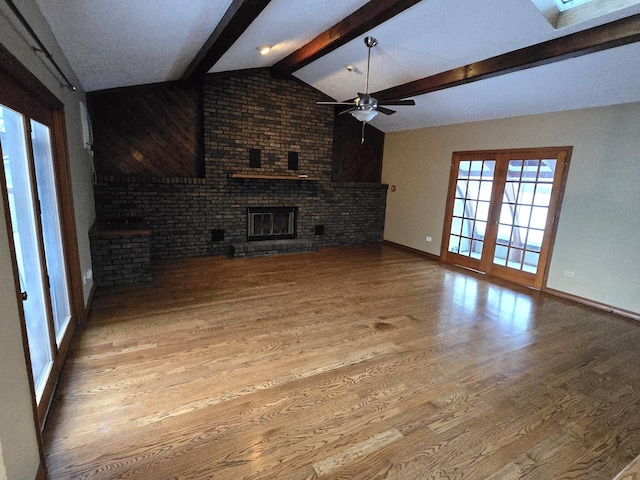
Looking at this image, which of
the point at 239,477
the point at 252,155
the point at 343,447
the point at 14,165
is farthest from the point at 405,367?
the point at 252,155

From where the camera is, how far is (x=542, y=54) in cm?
332

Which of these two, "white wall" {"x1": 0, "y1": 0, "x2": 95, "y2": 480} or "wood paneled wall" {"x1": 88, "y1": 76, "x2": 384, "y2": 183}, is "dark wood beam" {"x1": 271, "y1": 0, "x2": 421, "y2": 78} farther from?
"white wall" {"x1": 0, "y1": 0, "x2": 95, "y2": 480}

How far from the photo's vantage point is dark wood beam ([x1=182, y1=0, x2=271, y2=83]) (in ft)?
9.21

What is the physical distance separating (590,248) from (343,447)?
4.19 metres

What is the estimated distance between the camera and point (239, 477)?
160 cm

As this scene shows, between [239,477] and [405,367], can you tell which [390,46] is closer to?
[405,367]

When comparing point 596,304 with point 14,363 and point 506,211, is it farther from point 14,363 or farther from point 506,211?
point 14,363

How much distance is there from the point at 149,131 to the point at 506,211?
231 inches

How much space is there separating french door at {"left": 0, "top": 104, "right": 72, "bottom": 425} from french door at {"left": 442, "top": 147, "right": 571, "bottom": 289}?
5589mm

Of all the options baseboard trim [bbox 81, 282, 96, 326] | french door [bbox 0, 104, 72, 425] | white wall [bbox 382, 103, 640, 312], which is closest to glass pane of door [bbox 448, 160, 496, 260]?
white wall [bbox 382, 103, 640, 312]

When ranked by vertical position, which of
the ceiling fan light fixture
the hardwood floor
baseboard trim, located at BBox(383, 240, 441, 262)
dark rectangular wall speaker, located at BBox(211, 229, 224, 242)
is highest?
the ceiling fan light fixture

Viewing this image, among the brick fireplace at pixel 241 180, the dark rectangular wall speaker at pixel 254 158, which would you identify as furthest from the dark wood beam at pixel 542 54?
the dark rectangular wall speaker at pixel 254 158

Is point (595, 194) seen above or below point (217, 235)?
above

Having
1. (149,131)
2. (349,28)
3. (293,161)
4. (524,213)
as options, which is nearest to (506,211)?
(524,213)
